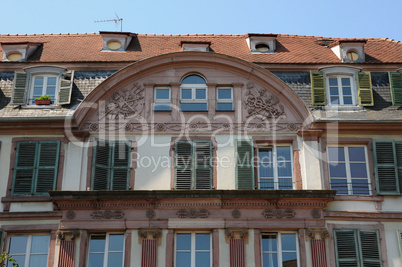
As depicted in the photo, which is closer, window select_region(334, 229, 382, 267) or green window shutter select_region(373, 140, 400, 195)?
window select_region(334, 229, 382, 267)

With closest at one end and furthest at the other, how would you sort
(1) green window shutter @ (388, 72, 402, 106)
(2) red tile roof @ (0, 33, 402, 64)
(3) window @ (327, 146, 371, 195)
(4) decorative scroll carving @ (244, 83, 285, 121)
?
(3) window @ (327, 146, 371, 195) < (4) decorative scroll carving @ (244, 83, 285, 121) < (1) green window shutter @ (388, 72, 402, 106) < (2) red tile roof @ (0, 33, 402, 64)

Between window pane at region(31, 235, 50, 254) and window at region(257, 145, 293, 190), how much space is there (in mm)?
7102

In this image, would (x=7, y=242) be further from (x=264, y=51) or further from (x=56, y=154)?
(x=264, y=51)

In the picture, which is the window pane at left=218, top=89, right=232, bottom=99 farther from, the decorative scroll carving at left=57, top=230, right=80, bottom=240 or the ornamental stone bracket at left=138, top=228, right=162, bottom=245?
the decorative scroll carving at left=57, top=230, right=80, bottom=240

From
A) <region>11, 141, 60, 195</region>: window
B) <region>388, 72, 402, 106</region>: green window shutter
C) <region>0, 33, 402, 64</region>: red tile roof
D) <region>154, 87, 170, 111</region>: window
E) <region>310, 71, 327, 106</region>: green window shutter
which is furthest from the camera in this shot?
<region>0, 33, 402, 64</region>: red tile roof

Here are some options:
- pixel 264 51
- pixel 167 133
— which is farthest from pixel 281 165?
pixel 264 51

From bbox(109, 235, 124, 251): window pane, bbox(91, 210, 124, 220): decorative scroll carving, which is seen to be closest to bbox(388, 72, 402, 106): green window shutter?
bbox(91, 210, 124, 220): decorative scroll carving

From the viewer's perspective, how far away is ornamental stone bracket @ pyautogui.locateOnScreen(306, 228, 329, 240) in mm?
22859

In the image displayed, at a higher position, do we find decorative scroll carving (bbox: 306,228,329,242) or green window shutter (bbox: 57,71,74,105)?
green window shutter (bbox: 57,71,74,105)

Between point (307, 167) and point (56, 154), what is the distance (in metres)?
8.39

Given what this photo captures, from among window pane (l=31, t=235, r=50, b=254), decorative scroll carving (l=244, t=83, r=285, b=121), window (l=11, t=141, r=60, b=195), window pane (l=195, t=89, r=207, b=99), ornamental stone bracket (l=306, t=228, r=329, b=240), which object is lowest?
window pane (l=31, t=235, r=50, b=254)

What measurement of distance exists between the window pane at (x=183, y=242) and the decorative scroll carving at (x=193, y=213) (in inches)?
24.9

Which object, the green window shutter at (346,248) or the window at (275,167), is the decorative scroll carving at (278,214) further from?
the green window shutter at (346,248)

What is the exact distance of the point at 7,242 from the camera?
75.7 feet
